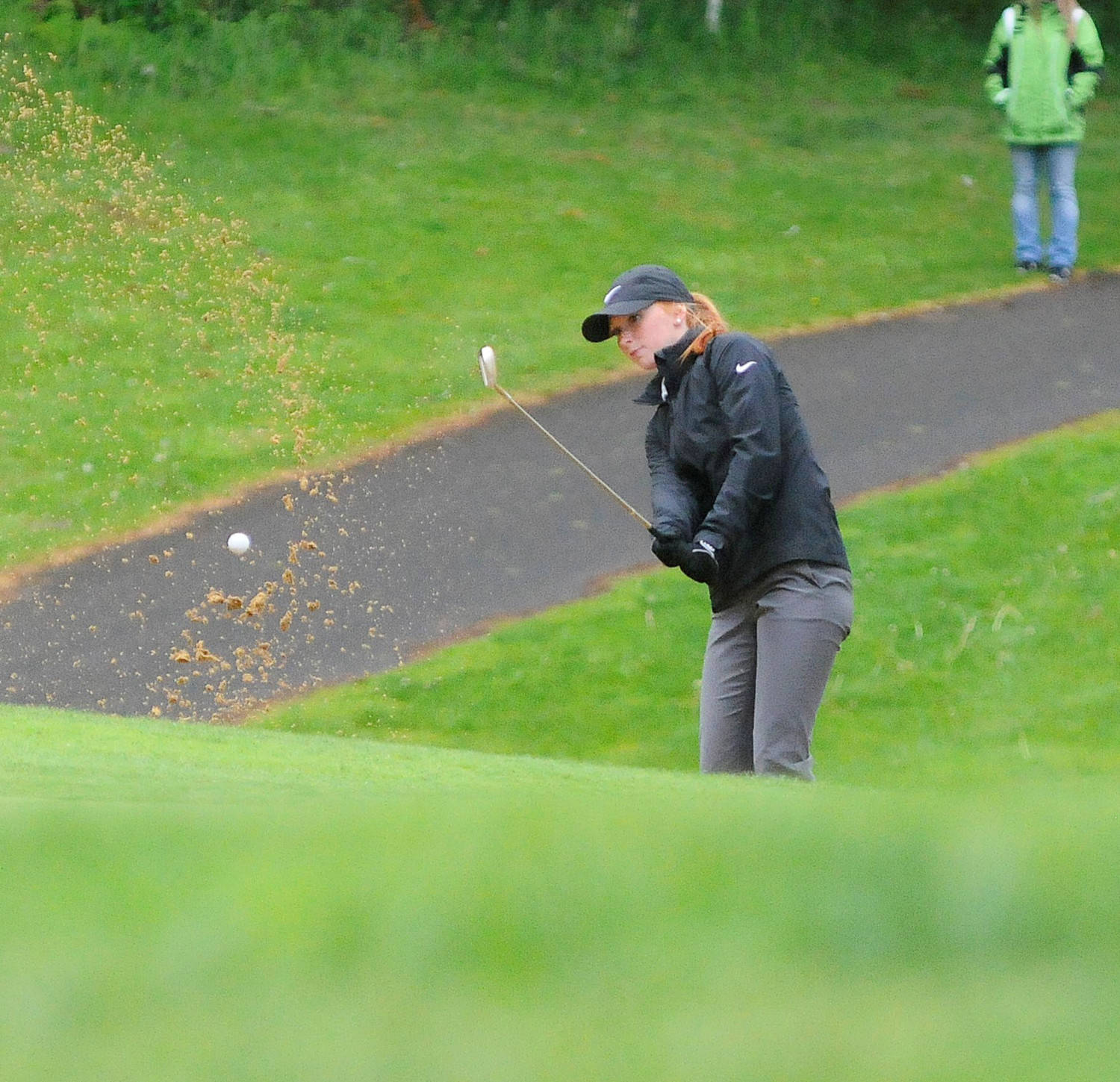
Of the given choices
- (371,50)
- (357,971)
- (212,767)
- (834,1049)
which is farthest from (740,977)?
(371,50)

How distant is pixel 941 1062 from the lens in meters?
1.39

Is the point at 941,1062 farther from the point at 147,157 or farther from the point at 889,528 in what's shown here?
the point at 147,157

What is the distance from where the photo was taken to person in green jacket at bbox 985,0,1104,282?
45.2 ft

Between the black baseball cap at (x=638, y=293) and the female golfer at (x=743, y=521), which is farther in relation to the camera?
the black baseball cap at (x=638, y=293)

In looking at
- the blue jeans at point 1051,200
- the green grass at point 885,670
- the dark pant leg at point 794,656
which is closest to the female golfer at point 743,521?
the dark pant leg at point 794,656

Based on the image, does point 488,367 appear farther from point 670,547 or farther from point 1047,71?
point 1047,71

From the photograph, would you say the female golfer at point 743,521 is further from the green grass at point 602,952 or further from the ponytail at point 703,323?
the green grass at point 602,952

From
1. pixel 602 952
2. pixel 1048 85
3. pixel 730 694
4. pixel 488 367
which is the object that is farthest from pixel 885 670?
pixel 602 952

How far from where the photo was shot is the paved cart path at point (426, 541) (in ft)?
29.7

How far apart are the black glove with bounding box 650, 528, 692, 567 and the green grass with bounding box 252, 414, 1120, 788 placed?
1.78 m

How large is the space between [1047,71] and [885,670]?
22.6 ft

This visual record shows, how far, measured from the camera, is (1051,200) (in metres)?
14.5

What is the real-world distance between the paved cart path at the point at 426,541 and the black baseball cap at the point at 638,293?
340cm

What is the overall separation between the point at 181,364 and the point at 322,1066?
36.9 ft
